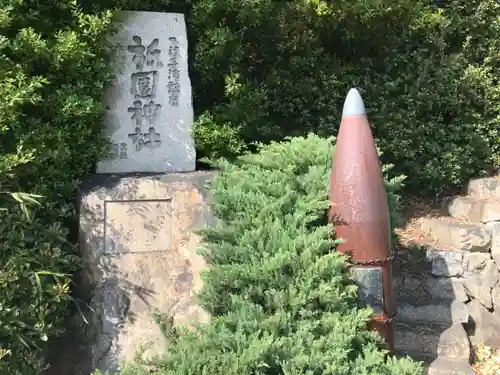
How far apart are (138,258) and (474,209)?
11.6ft

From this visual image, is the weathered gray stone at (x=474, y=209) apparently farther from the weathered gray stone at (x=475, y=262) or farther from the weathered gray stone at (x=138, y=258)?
the weathered gray stone at (x=138, y=258)

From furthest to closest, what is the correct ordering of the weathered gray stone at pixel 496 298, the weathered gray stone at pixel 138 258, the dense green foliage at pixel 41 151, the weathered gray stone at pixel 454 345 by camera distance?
the weathered gray stone at pixel 496 298 → the weathered gray stone at pixel 454 345 → the weathered gray stone at pixel 138 258 → the dense green foliage at pixel 41 151

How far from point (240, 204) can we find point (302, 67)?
7.45 ft

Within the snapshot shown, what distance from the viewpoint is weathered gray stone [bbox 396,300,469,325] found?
4.66 meters

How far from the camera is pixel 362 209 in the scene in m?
3.41

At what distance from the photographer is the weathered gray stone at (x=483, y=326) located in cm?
475

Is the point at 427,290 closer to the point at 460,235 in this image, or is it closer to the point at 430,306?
the point at 430,306

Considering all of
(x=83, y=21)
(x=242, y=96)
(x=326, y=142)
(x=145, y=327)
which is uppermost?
(x=83, y=21)

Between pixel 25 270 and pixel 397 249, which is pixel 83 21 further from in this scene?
pixel 397 249

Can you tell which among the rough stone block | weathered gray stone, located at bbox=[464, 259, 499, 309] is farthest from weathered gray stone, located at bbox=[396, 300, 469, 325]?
the rough stone block

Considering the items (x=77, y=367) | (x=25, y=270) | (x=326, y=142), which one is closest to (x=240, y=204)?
(x=326, y=142)

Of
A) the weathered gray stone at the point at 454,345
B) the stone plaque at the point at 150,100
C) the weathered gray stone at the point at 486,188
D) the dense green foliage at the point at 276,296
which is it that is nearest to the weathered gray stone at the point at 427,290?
the weathered gray stone at the point at 454,345

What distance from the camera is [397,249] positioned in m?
5.26

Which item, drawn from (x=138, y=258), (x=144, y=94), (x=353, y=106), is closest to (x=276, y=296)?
(x=138, y=258)
